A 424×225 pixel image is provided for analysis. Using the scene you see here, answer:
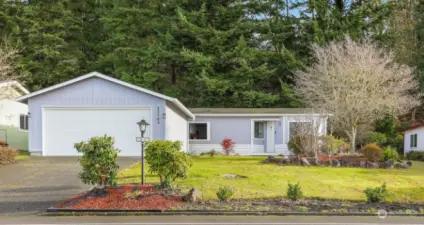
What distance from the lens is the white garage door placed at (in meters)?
16.9

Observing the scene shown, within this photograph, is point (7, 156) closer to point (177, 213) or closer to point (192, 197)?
point (192, 197)

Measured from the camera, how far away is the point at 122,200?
8.24 metres

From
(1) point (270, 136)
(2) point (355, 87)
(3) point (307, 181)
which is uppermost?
(2) point (355, 87)

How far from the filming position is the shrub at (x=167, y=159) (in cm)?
874

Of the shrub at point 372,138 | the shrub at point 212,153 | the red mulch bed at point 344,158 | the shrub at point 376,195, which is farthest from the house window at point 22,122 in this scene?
the shrub at point 372,138

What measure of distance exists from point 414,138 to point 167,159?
22196mm

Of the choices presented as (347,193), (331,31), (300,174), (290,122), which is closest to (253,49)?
(331,31)

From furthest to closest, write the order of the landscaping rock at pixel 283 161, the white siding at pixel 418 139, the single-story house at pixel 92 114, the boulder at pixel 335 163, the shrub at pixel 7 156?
the white siding at pixel 418 139, the single-story house at pixel 92 114, the landscaping rock at pixel 283 161, the boulder at pixel 335 163, the shrub at pixel 7 156

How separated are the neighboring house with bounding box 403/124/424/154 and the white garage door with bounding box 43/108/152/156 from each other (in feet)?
57.8

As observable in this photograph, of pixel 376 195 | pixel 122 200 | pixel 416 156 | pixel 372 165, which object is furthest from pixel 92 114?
pixel 416 156

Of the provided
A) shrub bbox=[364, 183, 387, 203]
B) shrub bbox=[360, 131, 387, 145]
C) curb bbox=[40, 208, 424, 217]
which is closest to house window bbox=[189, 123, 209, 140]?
shrub bbox=[360, 131, 387, 145]

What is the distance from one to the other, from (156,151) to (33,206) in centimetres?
285

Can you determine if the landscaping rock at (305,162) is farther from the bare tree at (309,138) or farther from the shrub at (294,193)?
the shrub at (294,193)

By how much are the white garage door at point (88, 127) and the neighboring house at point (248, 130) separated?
6.03 metres
